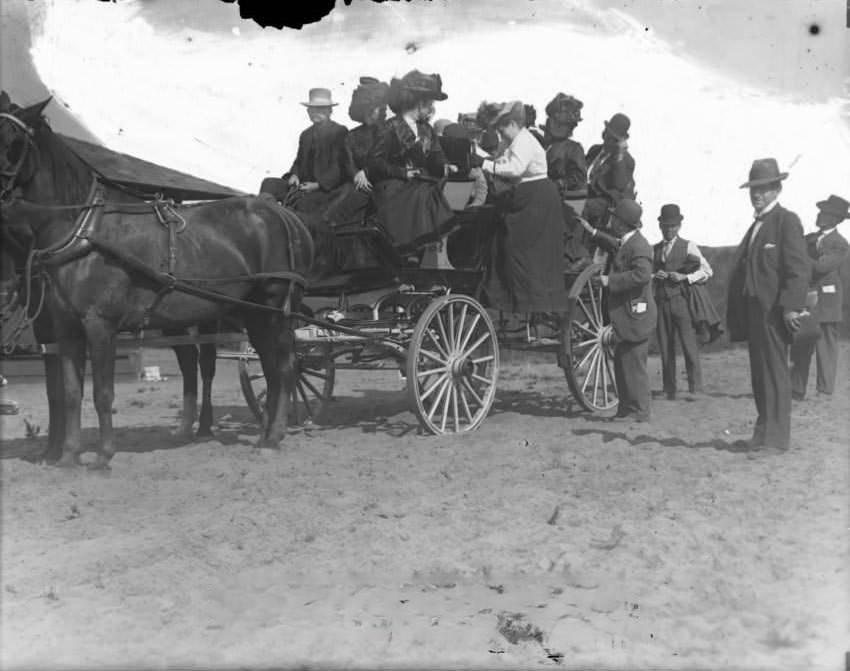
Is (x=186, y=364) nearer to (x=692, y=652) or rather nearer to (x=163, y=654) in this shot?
(x=163, y=654)

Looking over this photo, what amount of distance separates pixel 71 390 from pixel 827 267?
7556 mm

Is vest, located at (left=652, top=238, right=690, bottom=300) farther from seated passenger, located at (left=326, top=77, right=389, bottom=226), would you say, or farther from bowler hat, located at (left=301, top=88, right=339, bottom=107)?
bowler hat, located at (left=301, top=88, right=339, bottom=107)

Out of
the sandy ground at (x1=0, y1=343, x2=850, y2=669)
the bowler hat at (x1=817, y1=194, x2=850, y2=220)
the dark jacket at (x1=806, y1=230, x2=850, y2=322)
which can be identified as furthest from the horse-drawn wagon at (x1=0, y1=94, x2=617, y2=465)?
the bowler hat at (x1=817, y1=194, x2=850, y2=220)

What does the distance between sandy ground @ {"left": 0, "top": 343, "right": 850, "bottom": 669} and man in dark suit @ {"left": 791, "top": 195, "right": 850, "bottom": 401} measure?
2.55 meters

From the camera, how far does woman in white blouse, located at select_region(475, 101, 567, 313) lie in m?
8.44

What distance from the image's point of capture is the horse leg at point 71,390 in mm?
6605

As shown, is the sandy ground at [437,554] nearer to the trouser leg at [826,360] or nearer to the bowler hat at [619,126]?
the trouser leg at [826,360]

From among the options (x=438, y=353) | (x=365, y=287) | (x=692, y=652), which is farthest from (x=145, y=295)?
(x=692, y=652)

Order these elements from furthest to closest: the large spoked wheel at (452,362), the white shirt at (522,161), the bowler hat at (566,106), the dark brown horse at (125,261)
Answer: the bowler hat at (566,106)
the white shirt at (522,161)
the large spoked wheel at (452,362)
the dark brown horse at (125,261)

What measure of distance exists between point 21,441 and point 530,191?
4645mm

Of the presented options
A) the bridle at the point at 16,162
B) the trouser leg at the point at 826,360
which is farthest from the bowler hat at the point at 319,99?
the trouser leg at the point at 826,360

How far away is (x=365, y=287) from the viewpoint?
27.4 feet

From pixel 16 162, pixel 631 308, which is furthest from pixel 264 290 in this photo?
pixel 631 308

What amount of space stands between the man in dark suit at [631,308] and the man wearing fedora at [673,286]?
6.63 ft
